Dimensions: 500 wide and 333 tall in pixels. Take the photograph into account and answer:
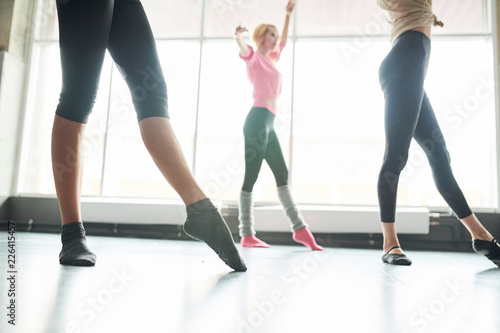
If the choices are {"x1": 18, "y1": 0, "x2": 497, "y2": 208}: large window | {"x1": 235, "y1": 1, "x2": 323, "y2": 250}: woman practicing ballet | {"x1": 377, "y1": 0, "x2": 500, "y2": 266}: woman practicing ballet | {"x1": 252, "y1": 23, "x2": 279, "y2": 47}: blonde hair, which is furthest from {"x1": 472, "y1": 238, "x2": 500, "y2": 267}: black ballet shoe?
{"x1": 18, "y1": 0, "x2": 497, "y2": 208}: large window

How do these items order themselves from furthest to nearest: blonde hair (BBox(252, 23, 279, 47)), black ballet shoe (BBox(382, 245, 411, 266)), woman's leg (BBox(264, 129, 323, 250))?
blonde hair (BBox(252, 23, 279, 47)) < woman's leg (BBox(264, 129, 323, 250)) < black ballet shoe (BBox(382, 245, 411, 266))

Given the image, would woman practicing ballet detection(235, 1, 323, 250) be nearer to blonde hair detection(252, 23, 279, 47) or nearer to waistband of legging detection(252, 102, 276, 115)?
waistband of legging detection(252, 102, 276, 115)

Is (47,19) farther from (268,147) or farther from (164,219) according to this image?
(268,147)

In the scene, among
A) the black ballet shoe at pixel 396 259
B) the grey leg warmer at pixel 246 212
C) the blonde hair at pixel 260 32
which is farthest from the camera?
the blonde hair at pixel 260 32

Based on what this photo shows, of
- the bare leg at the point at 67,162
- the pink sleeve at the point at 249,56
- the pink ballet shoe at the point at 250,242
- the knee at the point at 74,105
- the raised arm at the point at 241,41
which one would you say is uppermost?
the raised arm at the point at 241,41

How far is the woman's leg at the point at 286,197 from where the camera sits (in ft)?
→ 6.98

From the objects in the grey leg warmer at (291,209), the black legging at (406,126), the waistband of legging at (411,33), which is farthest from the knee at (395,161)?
the grey leg warmer at (291,209)

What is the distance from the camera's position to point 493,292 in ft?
2.74

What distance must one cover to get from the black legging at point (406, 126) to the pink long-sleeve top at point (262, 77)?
86cm

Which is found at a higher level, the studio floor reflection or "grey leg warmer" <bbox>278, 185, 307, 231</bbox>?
"grey leg warmer" <bbox>278, 185, 307, 231</bbox>

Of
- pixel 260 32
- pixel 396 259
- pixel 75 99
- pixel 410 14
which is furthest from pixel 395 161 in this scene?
pixel 260 32

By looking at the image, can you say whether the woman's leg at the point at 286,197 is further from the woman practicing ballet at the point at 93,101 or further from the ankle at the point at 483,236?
the woman practicing ballet at the point at 93,101

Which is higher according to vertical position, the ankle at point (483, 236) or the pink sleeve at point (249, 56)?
the pink sleeve at point (249, 56)

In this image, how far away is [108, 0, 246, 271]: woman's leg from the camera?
36.6 inches
